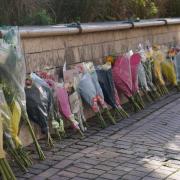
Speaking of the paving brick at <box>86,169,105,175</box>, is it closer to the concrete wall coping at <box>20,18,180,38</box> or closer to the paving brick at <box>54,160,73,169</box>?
the paving brick at <box>54,160,73,169</box>

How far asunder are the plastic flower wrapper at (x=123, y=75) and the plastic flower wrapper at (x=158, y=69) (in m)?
1.35

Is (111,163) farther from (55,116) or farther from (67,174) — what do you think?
(55,116)

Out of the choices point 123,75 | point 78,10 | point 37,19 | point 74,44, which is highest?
point 78,10

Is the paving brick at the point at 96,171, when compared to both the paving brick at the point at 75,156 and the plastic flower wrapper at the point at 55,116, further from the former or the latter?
the plastic flower wrapper at the point at 55,116

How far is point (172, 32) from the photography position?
10.7 m

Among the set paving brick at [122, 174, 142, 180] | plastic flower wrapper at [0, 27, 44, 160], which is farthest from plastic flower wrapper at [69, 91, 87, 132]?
paving brick at [122, 174, 142, 180]

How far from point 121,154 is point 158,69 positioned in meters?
3.65

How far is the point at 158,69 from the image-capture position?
891cm

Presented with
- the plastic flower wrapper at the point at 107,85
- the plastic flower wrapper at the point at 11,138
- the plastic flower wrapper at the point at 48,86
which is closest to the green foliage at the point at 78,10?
the plastic flower wrapper at the point at 107,85

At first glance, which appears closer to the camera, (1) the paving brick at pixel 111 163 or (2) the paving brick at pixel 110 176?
(2) the paving brick at pixel 110 176

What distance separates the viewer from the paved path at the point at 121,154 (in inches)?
194

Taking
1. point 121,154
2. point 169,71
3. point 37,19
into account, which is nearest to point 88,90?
point 121,154

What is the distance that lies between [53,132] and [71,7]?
5.80m

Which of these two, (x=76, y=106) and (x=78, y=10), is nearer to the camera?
(x=76, y=106)
